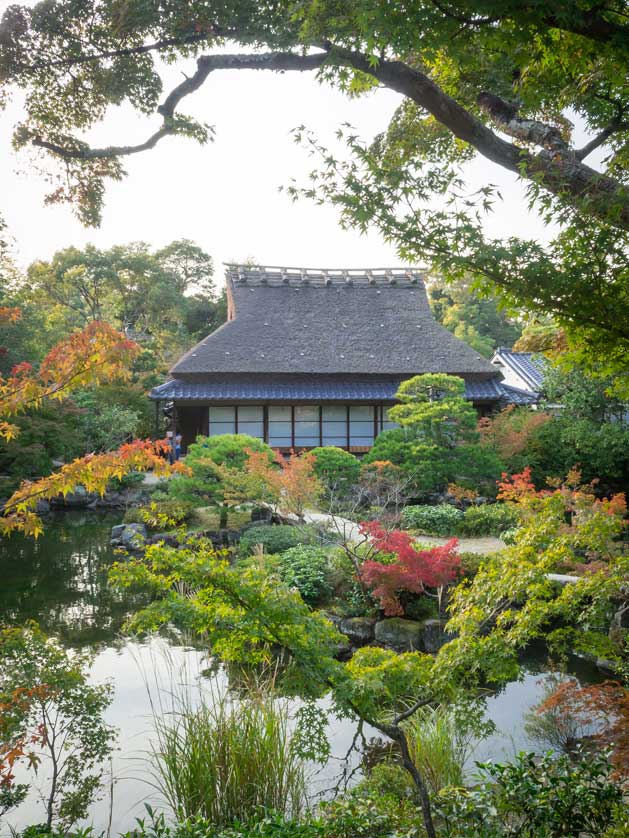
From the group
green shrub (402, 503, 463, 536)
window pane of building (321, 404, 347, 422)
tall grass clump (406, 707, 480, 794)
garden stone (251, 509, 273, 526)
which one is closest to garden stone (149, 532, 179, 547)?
garden stone (251, 509, 273, 526)

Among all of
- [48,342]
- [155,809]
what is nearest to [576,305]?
[155,809]

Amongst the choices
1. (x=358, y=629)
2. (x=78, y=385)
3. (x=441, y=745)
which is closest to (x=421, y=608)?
(x=358, y=629)

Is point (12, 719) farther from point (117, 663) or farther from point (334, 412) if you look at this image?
point (334, 412)

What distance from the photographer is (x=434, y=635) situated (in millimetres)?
6523

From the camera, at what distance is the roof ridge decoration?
21547 mm

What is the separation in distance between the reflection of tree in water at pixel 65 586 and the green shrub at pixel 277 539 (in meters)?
1.83

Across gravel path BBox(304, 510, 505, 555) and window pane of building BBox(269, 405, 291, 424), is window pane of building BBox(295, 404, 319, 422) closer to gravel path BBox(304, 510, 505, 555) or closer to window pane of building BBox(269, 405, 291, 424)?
window pane of building BBox(269, 405, 291, 424)

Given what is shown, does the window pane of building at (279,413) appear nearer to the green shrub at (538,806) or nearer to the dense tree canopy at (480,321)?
the green shrub at (538,806)

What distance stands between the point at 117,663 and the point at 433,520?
604 cm

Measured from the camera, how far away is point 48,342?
20.6 metres

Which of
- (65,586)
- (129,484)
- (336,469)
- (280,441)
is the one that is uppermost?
(280,441)

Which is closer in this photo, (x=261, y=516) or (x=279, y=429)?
(x=261, y=516)

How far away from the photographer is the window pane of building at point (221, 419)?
58.9ft

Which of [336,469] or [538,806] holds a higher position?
[336,469]
